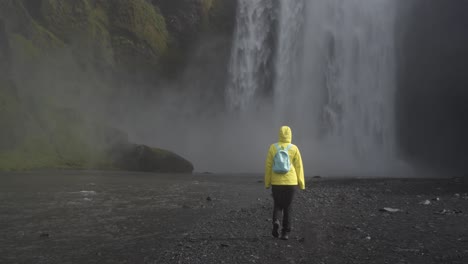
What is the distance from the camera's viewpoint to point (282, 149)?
302 inches

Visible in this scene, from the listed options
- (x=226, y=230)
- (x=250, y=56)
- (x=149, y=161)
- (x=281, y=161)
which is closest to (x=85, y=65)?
(x=250, y=56)

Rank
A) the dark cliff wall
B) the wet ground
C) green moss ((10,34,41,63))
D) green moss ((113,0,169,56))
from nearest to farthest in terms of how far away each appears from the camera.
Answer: the wet ground, the dark cliff wall, green moss ((10,34,41,63)), green moss ((113,0,169,56))

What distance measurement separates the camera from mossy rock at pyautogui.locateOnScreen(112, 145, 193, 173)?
115 feet

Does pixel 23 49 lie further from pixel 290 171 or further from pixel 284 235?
pixel 284 235

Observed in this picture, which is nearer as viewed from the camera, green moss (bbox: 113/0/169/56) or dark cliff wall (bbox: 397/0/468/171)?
dark cliff wall (bbox: 397/0/468/171)

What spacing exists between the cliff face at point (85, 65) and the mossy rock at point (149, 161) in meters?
0.09

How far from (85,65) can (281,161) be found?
45.5m

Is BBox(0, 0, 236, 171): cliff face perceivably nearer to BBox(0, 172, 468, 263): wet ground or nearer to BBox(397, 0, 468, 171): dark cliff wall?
BBox(397, 0, 468, 171): dark cliff wall

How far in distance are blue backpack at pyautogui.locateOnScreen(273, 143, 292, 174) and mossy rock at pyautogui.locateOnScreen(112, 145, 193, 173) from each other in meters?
27.6

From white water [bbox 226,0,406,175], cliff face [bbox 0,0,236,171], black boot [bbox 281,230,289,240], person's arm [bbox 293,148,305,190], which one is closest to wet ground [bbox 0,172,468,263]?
black boot [bbox 281,230,289,240]

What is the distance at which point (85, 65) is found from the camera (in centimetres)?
4875

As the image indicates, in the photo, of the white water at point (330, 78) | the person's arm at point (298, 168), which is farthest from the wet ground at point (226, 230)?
the white water at point (330, 78)

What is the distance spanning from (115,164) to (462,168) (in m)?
29.6

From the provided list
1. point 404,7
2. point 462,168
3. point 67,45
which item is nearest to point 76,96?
point 67,45
